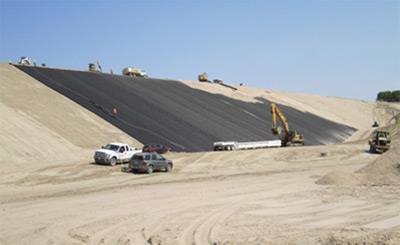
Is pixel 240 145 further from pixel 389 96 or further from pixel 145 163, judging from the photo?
pixel 389 96

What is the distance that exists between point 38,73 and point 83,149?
61.3ft

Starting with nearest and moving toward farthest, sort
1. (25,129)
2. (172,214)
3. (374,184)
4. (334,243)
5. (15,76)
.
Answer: (334,243) < (172,214) < (374,184) < (25,129) < (15,76)

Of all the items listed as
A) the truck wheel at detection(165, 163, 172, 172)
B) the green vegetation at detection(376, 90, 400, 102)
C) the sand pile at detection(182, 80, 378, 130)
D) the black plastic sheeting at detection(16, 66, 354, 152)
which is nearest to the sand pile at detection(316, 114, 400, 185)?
the truck wheel at detection(165, 163, 172, 172)

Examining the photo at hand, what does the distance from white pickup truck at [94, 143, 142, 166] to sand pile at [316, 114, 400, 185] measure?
14.5m

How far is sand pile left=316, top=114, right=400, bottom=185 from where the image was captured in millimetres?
25781


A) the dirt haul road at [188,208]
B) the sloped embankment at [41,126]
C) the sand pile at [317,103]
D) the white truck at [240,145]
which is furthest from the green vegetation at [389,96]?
the dirt haul road at [188,208]

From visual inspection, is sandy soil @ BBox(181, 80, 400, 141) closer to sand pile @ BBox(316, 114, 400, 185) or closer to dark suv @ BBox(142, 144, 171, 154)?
dark suv @ BBox(142, 144, 171, 154)

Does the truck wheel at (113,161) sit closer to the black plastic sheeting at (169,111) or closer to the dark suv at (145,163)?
the dark suv at (145,163)

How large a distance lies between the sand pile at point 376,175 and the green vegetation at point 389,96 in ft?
499

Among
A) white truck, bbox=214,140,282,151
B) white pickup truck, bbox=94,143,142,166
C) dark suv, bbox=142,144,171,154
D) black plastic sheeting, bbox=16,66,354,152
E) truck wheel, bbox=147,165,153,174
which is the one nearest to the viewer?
truck wheel, bbox=147,165,153,174

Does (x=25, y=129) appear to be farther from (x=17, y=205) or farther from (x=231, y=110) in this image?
(x=231, y=110)

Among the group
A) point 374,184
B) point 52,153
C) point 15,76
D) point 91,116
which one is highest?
point 15,76

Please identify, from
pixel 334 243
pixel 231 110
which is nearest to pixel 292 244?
pixel 334 243

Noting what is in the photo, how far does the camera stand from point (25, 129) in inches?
1503
